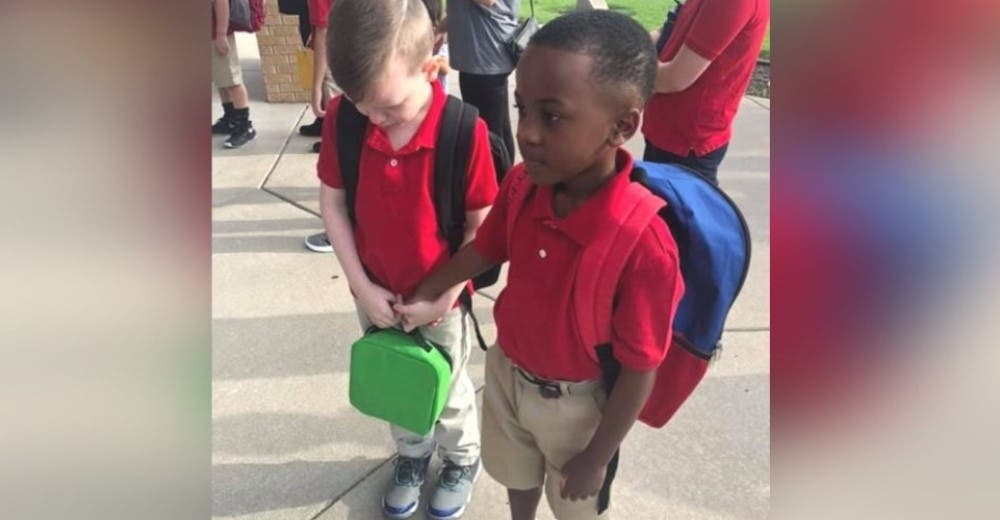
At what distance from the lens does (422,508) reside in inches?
95.3

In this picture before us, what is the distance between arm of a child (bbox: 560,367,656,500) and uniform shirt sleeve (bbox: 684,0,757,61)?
1204mm

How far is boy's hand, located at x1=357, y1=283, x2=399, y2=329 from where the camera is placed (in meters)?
1.95

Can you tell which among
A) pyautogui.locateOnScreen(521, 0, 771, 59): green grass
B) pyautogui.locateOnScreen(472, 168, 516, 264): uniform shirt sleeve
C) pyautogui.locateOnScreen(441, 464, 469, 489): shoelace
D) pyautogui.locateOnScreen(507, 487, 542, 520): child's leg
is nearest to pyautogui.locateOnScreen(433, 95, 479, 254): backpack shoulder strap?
pyautogui.locateOnScreen(472, 168, 516, 264): uniform shirt sleeve

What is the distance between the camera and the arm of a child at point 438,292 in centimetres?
189

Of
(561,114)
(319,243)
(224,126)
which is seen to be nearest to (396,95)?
(561,114)

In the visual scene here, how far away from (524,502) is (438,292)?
608mm

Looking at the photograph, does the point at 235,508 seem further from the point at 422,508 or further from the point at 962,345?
the point at 962,345

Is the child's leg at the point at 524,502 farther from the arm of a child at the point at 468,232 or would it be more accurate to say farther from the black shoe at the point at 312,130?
the black shoe at the point at 312,130

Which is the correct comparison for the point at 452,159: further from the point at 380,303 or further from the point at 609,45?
the point at 609,45

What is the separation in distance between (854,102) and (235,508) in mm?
2272

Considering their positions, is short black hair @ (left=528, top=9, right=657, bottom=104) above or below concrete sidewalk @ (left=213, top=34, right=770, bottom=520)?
above

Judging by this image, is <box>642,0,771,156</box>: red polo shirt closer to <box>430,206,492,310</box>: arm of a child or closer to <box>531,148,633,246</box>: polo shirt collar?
<box>430,206,492,310</box>: arm of a child

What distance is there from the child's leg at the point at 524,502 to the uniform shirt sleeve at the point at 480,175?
0.75m

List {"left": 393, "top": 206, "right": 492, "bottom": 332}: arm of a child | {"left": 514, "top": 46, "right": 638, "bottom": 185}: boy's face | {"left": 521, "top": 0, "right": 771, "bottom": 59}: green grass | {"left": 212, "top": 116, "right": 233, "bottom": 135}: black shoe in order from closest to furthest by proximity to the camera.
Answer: {"left": 514, "top": 46, "right": 638, "bottom": 185}: boy's face, {"left": 393, "top": 206, "right": 492, "bottom": 332}: arm of a child, {"left": 212, "top": 116, "right": 233, "bottom": 135}: black shoe, {"left": 521, "top": 0, "right": 771, "bottom": 59}: green grass
